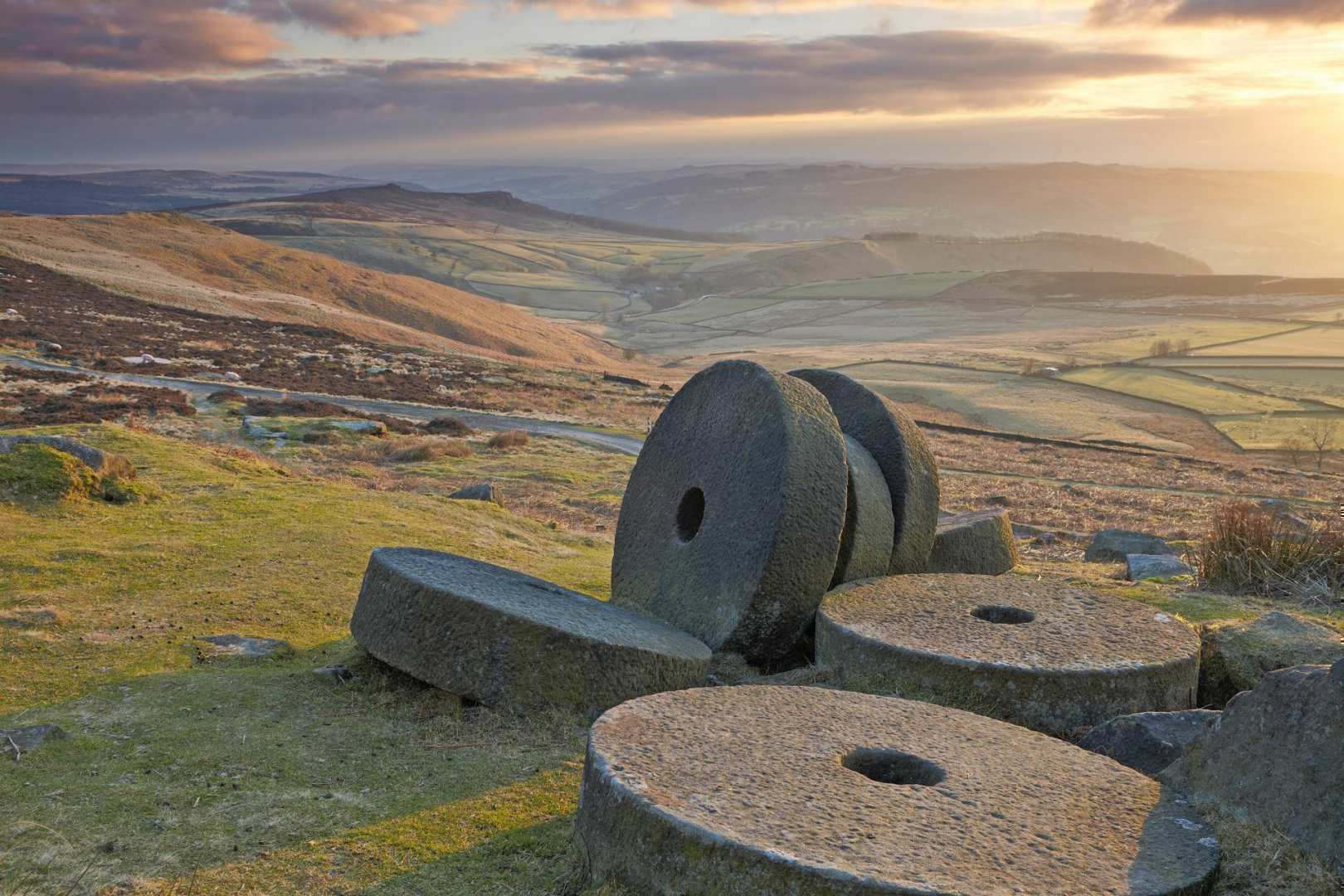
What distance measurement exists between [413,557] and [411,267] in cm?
17839

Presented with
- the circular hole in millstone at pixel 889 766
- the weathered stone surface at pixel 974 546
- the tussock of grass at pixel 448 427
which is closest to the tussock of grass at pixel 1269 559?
the weathered stone surface at pixel 974 546

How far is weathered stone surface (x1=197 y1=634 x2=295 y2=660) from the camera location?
31.3ft

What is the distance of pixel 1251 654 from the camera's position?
930 centimetres

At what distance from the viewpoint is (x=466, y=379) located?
58344 millimetres

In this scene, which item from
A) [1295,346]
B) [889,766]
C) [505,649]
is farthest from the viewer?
[1295,346]

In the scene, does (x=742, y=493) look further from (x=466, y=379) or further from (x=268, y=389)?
(x=466, y=379)

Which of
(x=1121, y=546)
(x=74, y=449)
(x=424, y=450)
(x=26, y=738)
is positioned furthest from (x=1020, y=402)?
(x=26, y=738)

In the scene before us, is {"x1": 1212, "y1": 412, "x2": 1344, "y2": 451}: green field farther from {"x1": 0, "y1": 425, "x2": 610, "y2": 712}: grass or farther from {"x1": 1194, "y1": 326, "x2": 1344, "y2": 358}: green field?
{"x1": 0, "y1": 425, "x2": 610, "y2": 712}: grass

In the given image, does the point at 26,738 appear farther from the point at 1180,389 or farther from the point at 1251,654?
the point at 1180,389

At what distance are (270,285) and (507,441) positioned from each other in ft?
233

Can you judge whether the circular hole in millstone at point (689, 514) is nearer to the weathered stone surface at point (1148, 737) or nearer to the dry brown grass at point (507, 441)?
the weathered stone surface at point (1148, 737)

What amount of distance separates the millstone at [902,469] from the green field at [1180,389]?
58.7 meters

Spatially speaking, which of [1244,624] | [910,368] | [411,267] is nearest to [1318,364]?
[910,368]

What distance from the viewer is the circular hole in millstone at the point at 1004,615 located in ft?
32.6
